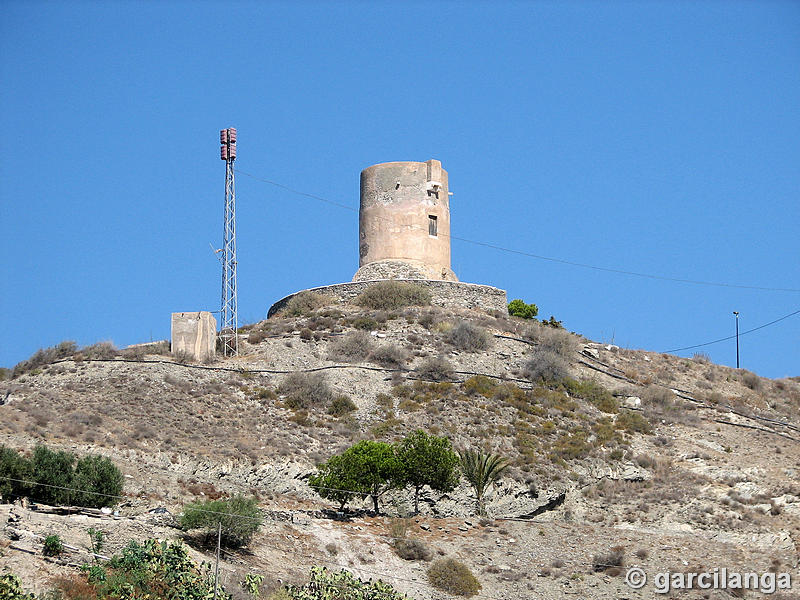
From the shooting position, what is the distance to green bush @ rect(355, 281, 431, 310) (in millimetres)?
45594

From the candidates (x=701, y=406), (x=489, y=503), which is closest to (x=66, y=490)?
(x=489, y=503)

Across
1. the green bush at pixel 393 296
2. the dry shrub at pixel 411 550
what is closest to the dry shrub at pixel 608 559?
the dry shrub at pixel 411 550

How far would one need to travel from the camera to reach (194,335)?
40969mm

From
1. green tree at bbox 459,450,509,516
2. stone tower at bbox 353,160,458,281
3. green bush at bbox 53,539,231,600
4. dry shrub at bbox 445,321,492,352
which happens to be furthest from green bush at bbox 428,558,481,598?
stone tower at bbox 353,160,458,281

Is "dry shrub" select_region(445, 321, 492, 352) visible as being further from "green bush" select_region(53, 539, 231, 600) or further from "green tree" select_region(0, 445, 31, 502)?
"green bush" select_region(53, 539, 231, 600)

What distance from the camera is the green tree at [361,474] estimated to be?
30219 mm

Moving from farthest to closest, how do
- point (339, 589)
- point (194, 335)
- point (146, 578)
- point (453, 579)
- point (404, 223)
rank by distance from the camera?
point (404, 223)
point (194, 335)
point (453, 579)
point (339, 589)
point (146, 578)

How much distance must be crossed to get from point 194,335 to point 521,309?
13541 millimetres

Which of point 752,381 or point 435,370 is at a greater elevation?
point 752,381

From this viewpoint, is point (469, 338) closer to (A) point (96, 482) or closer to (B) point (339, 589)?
(A) point (96, 482)

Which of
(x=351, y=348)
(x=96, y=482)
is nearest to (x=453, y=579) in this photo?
(x=96, y=482)

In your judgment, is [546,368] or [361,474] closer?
[361,474]

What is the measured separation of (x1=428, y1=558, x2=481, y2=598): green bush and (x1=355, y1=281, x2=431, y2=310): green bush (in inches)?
739

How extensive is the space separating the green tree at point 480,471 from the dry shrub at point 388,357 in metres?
8.38
